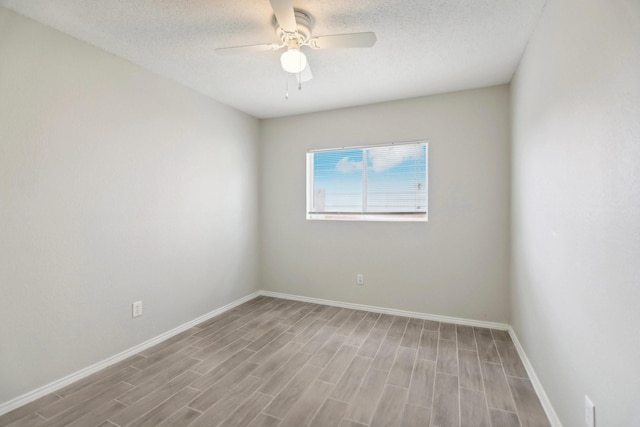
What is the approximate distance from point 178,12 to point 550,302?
282cm

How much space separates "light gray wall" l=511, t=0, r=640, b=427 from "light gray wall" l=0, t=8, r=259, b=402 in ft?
9.66

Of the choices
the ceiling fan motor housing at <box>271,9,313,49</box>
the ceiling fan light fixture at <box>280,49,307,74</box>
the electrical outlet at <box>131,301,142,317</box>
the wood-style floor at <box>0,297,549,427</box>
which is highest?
the ceiling fan motor housing at <box>271,9,313,49</box>

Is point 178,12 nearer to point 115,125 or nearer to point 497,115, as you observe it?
point 115,125

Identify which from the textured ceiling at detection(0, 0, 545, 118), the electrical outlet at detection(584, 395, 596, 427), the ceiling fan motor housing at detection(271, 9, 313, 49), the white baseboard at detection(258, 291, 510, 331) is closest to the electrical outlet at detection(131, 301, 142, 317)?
the white baseboard at detection(258, 291, 510, 331)

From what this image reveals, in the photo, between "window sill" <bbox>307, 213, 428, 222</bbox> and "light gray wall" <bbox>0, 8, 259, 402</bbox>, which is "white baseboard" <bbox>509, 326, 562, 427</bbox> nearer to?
"window sill" <bbox>307, 213, 428, 222</bbox>

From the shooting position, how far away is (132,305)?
2461 mm

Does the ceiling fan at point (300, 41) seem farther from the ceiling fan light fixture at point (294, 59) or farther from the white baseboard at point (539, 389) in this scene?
the white baseboard at point (539, 389)

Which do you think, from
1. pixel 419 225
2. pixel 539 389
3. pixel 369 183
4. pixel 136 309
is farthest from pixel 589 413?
pixel 136 309

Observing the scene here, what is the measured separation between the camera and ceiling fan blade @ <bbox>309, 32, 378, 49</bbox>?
5.56 feet

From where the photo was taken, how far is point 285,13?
4.93 ft

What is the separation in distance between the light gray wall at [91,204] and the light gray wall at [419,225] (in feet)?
3.32

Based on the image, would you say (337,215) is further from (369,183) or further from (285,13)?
(285,13)

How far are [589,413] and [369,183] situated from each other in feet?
8.76

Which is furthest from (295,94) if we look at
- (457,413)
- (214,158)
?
(457,413)
